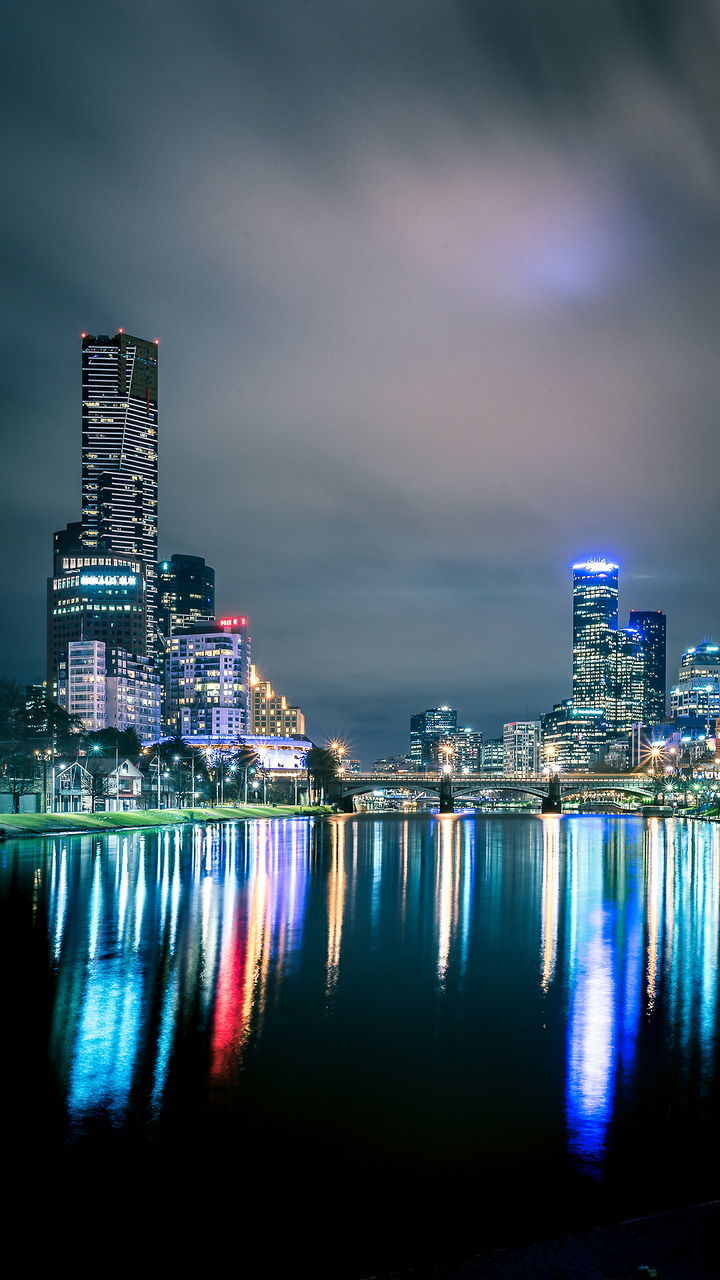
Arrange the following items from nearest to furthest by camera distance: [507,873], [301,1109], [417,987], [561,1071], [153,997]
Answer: [301,1109] < [561,1071] < [153,997] < [417,987] < [507,873]


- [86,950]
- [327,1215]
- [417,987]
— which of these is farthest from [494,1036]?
[86,950]

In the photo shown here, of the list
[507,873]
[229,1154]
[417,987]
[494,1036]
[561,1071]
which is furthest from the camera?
A: [507,873]

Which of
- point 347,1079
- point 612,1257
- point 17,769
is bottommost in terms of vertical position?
point 17,769

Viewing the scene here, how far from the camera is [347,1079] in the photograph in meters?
16.3

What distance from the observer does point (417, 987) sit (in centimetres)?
2472

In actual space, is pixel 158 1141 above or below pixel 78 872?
above

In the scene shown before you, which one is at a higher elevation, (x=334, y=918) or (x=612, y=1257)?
(x=612, y=1257)

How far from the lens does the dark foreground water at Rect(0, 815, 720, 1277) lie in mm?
10789

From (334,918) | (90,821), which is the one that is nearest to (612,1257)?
(334,918)

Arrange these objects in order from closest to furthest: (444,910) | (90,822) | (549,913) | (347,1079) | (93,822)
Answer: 1. (347,1079)
2. (549,913)
3. (444,910)
4. (90,822)
5. (93,822)

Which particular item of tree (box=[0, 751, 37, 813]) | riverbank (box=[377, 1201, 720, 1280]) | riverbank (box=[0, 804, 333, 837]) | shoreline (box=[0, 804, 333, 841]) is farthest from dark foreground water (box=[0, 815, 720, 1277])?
tree (box=[0, 751, 37, 813])

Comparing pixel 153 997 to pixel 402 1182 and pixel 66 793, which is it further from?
pixel 66 793

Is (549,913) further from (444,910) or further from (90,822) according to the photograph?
(90,822)

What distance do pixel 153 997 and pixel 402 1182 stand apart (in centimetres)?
1192
